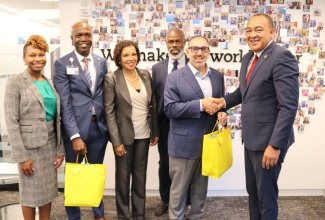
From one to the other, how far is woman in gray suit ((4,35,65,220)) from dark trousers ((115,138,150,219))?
0.54 metres

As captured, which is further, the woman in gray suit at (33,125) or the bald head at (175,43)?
the bald head at (175,43)

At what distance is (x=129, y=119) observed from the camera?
7.98 ft

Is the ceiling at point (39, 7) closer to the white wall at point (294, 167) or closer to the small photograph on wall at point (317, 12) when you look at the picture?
the white wall at point (294, 167)

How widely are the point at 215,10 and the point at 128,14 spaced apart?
0.94 metres

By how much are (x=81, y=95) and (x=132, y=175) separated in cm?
82

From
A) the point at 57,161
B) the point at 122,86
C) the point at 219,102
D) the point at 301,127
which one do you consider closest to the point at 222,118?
the point at 219,102

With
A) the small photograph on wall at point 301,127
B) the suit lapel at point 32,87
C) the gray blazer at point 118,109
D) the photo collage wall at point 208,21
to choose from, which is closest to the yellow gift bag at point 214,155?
the gray blazer at point 118,109

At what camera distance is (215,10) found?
10.7 ft

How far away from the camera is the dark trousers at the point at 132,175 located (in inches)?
99.2

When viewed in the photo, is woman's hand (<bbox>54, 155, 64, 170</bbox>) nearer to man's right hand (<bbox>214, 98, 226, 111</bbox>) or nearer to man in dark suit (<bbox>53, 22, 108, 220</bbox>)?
man in dark suit (<bbox>53, 22, 108, 220</bbox>)

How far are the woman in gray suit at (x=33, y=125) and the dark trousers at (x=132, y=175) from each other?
54 centimetres

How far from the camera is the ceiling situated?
336cm

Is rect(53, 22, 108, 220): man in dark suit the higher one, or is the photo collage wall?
the photo collage wall

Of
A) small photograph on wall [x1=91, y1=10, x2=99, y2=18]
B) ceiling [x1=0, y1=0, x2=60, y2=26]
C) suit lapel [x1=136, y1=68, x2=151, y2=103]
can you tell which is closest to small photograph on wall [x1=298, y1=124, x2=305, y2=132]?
suit lapel [x1=136, y1=68, x2=151, y2=103]
